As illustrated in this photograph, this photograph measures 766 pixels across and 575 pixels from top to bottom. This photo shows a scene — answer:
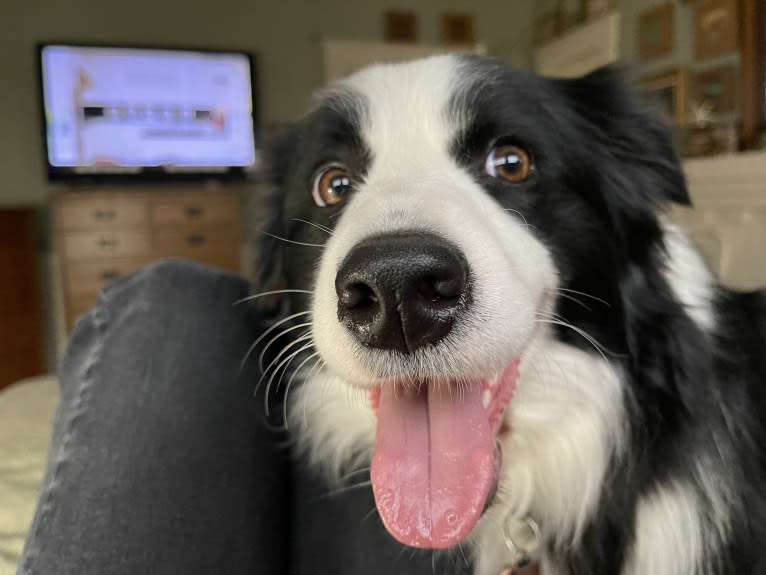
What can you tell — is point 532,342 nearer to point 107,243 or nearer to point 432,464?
point 432,464

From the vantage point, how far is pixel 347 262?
67 cm

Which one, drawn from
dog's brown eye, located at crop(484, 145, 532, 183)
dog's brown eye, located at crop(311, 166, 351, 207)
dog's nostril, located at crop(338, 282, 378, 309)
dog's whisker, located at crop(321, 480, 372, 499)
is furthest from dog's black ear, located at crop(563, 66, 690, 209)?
dog's whisker, located at crop(321, 480, 372, 499)

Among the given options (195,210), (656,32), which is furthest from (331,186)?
(656,32)

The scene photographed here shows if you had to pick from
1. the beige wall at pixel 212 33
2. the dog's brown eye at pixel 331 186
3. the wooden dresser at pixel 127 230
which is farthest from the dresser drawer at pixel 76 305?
the dog's brown eye at pixel 331 186

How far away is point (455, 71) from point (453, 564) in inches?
29.4

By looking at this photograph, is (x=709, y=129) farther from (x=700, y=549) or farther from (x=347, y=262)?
(x=347, y=262)

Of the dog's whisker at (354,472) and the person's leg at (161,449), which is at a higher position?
the person's leg at (161,449)

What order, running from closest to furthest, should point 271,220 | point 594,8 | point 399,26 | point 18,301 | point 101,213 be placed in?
1. point 271,220
2. point 18,301
3. point 101,213
4. point 594,8
5. point 399,26

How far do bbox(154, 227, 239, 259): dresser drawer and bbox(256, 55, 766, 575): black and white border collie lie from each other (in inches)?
118

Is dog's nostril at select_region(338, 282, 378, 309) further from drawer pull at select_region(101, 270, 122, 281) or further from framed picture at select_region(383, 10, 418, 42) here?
framed picture at select_region(383, 10, 418, 42)

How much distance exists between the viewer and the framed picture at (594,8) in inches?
162

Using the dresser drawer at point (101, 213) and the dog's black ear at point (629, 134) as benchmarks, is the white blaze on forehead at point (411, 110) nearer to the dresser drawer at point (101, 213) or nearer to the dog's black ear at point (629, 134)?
the dog's black ear at point (629, 134)

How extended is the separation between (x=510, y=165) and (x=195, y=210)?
3.23 m

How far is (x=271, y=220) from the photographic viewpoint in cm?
118
